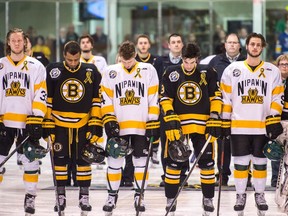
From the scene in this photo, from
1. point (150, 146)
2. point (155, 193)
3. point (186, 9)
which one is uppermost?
point (186, 9)

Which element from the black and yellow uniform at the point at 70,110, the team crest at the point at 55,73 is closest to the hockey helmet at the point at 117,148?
the black and yellow uniform at the point at 70,110

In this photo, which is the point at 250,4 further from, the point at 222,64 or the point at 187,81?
the point at 187,81

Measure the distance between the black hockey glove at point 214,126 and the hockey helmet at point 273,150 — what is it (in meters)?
0.44

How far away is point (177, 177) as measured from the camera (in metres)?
8.89

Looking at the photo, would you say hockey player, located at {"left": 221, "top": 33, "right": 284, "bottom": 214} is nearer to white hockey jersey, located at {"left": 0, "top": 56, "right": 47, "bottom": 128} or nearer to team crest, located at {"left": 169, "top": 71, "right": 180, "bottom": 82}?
team crest, located at {"left": 169, "top": 71, "right": 180, "bottom": 82}

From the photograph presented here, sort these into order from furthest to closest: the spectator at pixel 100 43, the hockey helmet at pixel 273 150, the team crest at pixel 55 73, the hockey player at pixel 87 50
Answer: the spectator at pixel 100 43, the hockey player at pixel 87 50, the team crest at pixel 55 73, the hockey helmet at pixel 273 150

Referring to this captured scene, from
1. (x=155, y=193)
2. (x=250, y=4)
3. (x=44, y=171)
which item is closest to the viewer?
(x=155, y=193)

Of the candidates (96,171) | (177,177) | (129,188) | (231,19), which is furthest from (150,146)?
(231,19)

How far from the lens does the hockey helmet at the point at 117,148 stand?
868cm

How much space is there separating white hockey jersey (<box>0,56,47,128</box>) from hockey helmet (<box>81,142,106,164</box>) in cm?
52

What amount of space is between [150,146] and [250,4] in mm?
12840

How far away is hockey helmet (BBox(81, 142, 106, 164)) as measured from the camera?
8.80 meters

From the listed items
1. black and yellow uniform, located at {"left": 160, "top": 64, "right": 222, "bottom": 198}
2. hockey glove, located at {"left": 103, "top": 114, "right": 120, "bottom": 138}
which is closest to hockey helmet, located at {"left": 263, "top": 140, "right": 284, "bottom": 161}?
black and yellow uniform, located at {"left": 160, "top": 64, "right": 222, "bottom": 198}

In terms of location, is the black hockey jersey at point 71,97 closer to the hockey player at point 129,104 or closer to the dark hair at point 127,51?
the hockey player at point 129,104
